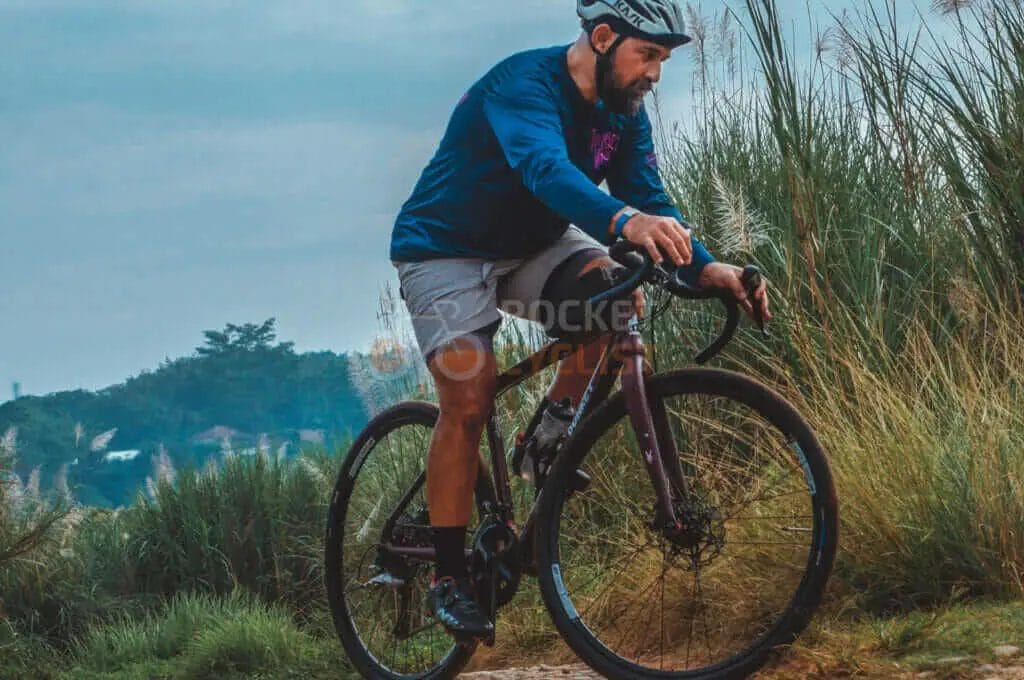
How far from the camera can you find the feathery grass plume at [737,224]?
19.1 feet

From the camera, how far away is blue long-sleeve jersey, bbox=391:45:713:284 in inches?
153

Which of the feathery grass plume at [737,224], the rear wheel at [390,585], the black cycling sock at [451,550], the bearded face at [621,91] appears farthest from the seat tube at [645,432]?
the feathery grass plume at [737,224]

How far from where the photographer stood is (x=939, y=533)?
4586 mm

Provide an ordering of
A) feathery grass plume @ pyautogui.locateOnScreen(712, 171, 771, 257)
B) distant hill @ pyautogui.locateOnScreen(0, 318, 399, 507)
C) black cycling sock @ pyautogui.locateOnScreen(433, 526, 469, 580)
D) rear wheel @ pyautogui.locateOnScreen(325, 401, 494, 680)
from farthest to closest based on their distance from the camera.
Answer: distant hill @ pyautogui.locateOnScreen(0, 318, 399, 507) < feathery grass plume @ pyautogui.locateOnScreen(712, 171, 771, 257) < rear wheel @ pyautogui.locateOnScreen(325, 401, 494, 680) < black cycling sock @ pyautogui.locateOnScreen(433, 526, 469, 580)

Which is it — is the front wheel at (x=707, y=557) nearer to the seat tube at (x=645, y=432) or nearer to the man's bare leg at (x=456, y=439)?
the seat tube at (x=645, y=432)

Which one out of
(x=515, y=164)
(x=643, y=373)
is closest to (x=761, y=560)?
(x=643, y=373)

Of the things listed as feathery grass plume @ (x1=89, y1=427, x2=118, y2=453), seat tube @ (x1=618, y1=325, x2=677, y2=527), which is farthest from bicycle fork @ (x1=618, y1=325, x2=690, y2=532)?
feathery grass plume @ (x1=89, y1=427, x2=118, y2=453)

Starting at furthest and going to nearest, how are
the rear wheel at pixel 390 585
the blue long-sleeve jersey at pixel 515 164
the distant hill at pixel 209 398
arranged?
the distant hill at pixel 209 398 < the rear wheel at pixel 390 585 < the blue long-sleeve jersey at pixel 515 164

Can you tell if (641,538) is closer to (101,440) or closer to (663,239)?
(663,239)

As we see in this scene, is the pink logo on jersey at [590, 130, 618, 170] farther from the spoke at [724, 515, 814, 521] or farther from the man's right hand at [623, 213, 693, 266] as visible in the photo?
the spoke at [724, 515, 814, 521]

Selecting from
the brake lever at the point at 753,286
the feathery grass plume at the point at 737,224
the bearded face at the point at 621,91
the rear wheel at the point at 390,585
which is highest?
the bearded face at the point at 621,91

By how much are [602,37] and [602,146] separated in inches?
13.7

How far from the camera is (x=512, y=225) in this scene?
163 inches

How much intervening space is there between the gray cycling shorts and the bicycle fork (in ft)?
1.33
